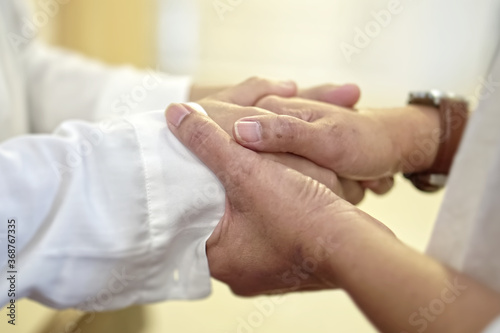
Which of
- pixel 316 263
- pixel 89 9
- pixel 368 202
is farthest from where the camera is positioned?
pixel 89 9

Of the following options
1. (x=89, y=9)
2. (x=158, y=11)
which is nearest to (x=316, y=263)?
(x=89, y=9)

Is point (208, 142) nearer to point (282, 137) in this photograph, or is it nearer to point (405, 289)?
point (282, 137)

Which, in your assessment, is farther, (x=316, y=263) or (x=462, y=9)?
(x=462, y=9)

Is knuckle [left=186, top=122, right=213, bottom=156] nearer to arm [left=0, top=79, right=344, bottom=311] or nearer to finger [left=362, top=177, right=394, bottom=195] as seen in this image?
arm [left=0, top=79, right=344, bottom=311]

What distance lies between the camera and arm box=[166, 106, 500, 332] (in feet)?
0.78

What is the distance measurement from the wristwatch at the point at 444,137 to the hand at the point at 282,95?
0.09m

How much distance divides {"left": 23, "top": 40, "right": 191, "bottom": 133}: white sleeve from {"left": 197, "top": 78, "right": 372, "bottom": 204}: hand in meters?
0.11

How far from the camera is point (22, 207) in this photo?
0.31m

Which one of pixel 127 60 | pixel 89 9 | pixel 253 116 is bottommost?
pixel 127 60

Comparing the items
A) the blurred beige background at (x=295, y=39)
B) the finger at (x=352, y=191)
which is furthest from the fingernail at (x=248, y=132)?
the blurred beige background at (x=295, y=39)

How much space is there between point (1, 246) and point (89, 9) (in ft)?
4.12

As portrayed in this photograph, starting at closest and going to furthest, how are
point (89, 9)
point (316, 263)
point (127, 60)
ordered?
point (316, 263), point (89, 9), point (127, 60)

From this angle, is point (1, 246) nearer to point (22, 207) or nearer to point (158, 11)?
point (22, 207)

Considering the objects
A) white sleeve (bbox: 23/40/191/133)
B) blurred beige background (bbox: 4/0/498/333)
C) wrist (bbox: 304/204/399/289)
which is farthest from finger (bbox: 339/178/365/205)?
blurred beige background (bbox: 4/0/498/333)
